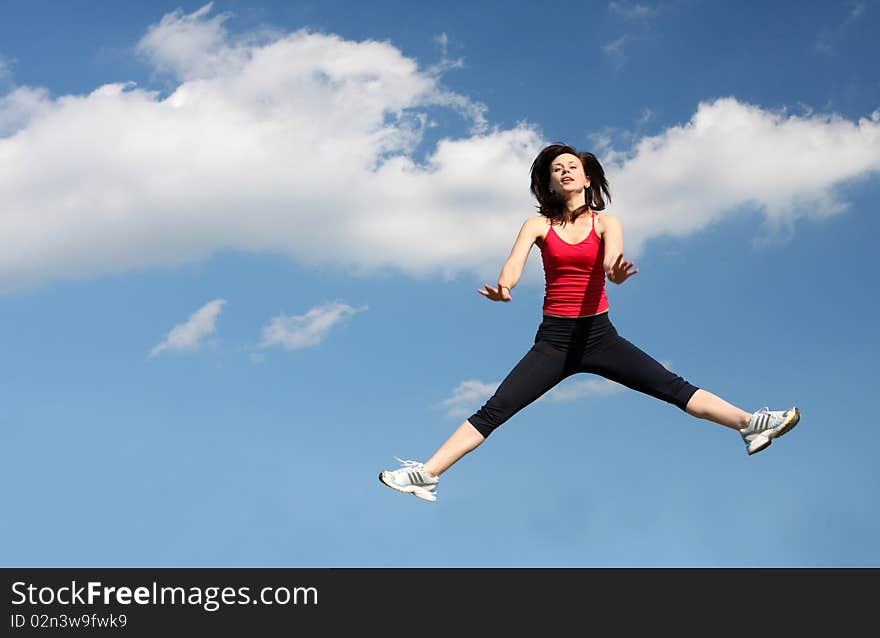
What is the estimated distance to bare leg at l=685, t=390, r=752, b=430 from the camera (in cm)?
780

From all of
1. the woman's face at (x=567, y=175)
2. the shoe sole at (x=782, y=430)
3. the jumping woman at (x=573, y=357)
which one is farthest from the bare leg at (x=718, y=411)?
the woman's face at (x=567, y=175)

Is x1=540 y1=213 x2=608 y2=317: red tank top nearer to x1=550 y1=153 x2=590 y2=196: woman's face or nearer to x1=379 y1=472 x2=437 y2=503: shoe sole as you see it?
x1=550 y1=153 x2=590 y2=196: woman's face

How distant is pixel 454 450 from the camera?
7.83 meters

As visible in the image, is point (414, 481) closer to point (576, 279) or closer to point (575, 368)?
point (575, 368)

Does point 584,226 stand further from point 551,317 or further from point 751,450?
point 751,450

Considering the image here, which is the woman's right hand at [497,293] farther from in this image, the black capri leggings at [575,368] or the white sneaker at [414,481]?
the white sneaker at [414,481]

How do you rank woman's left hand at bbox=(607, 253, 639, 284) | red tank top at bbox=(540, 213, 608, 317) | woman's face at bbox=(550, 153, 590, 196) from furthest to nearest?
woman's face at bbox=(550, 153, 590, 196) < red tank top at bbox=(540, 213, 608, 317) < woman's left hand at bbox=(607, 253, 639, 284)

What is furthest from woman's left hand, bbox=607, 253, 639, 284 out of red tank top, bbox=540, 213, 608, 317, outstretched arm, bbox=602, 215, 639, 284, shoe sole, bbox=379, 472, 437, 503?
shoe sole, bbox=379, 472, 437, 503

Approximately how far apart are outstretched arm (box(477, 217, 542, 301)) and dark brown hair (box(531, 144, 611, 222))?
30 cm

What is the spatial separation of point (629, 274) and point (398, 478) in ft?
8.27

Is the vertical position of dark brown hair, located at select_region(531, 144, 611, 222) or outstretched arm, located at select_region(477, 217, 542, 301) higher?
dark brown hair, located at select_region(531, 144, 611, 222)

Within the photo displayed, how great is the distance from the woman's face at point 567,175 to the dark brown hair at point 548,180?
82 mm

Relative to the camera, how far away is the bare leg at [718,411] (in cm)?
780
